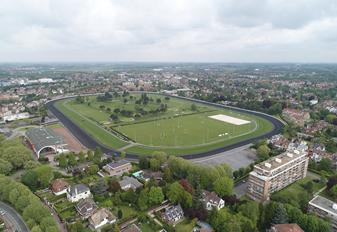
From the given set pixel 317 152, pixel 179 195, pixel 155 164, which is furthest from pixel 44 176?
pixel 317 152

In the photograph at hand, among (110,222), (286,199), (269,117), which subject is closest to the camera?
(110,222)

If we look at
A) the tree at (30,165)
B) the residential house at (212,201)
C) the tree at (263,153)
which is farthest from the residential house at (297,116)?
the tree at (30,165)

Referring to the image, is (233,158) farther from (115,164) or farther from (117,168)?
(115,164)

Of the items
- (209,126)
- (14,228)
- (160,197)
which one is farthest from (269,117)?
(14,228)

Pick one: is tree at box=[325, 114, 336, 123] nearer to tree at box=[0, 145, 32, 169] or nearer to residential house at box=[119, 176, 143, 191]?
residential house at box=[119, 176, 143, 191]

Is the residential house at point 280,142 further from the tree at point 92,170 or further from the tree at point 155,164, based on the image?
the tree at point 92,170

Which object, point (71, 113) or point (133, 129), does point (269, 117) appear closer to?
point (133, 129)

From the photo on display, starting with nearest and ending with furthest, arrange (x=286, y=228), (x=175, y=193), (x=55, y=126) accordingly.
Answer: (x=286, y=228) → (x=175, y=193) → (x=55, y=126)

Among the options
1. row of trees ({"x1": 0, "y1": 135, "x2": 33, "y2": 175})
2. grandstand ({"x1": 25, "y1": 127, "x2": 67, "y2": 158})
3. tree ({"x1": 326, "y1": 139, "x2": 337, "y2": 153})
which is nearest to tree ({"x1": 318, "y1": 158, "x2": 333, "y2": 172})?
tree ({"x1": 326, "y1": 139, "x2": 337, "y2": 153})
